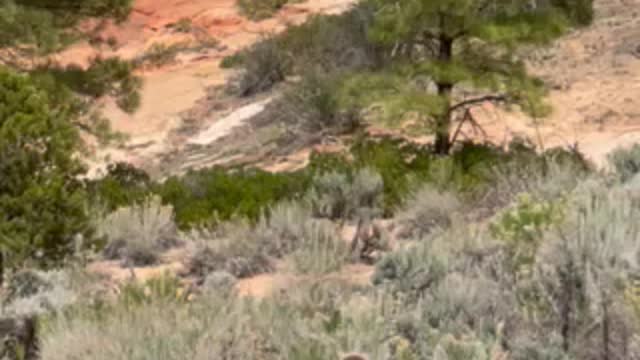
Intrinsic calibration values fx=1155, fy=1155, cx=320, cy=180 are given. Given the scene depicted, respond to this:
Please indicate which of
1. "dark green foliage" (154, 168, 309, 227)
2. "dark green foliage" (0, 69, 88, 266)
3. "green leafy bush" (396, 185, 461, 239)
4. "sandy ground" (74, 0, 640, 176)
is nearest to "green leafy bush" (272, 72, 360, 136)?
"sandy ground" (74, 0, 640, 176)

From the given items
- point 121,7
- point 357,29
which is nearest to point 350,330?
point 121,7

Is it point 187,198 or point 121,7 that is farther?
point 121,7

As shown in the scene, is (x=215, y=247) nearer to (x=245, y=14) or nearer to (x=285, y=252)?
(x=285, y=252)

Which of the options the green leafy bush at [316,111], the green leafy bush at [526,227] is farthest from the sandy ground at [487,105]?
the green leafy bush at [526,227]

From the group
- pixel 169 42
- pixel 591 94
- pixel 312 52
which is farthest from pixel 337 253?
pixel 169 42

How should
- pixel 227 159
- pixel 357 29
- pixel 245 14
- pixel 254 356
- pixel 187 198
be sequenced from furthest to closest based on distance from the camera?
pixel 245 14
pixel 357 29
pixel 227 159
pixel 187 198
pixel 254 356

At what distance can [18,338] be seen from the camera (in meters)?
4.97

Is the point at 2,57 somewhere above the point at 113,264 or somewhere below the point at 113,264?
above

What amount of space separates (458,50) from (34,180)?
8.85 meters

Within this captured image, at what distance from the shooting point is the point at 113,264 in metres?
7.72

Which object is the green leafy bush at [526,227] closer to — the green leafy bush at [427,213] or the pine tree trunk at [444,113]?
the green leafy bush at [427,213]

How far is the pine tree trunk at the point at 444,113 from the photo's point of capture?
13062mm

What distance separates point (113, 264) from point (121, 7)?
6.79m

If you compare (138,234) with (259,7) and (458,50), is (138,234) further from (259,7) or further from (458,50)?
(259,7)
